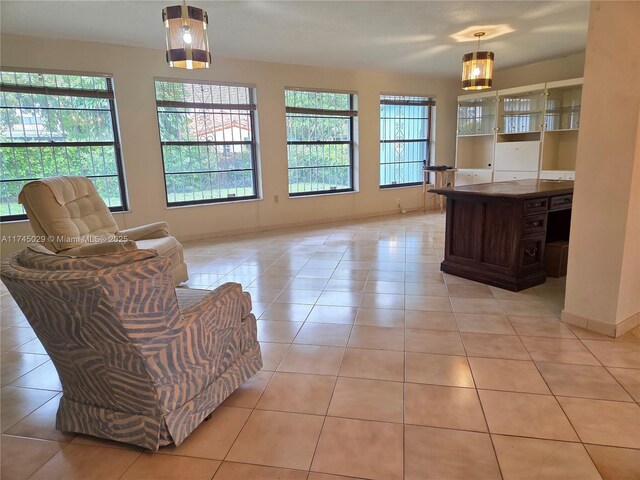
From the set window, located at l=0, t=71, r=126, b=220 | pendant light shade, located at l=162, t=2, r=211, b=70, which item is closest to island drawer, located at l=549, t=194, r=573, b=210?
pendant light shade, located at l=162, t=2, r=211, b=70

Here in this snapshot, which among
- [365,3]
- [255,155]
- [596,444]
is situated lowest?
[596,444]

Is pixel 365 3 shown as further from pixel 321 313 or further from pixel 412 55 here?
pixel 321 313

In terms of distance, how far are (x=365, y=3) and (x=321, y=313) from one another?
2794 mm

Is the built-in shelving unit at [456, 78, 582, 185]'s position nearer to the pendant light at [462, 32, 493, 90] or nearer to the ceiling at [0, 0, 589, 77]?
the ceiling at [0, 0, 589, 77]

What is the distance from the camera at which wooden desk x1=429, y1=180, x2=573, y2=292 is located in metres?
3.33

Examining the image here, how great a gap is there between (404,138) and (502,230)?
14.7ft

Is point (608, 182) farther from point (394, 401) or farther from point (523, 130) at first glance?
point (523, 130)

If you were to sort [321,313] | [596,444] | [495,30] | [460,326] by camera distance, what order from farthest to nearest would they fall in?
[495,30]
[321,313]
[460,326]
[596,444]

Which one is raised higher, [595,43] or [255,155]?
[595,43]

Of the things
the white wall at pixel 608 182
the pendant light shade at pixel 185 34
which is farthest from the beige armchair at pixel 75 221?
the white wall at pixel 608 182

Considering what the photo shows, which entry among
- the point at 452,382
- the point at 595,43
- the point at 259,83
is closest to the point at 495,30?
the point at 595,43

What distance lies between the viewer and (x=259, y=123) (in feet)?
19.6

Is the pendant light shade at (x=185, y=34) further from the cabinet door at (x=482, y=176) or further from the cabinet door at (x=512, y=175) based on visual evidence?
the cabinet door at (x=482, y=176)

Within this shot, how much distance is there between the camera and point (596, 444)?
1626 mm
